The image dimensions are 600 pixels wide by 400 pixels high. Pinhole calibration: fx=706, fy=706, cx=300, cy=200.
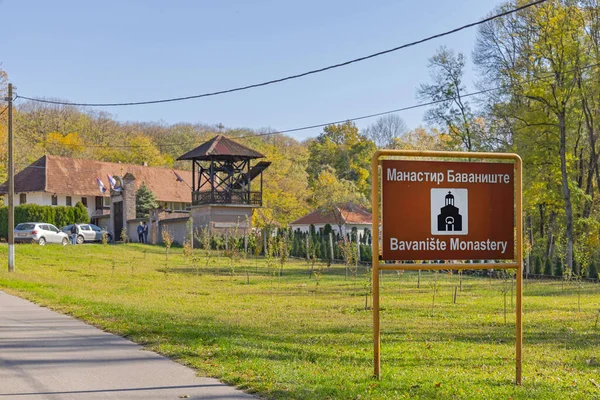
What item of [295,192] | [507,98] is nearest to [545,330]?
[507,98]

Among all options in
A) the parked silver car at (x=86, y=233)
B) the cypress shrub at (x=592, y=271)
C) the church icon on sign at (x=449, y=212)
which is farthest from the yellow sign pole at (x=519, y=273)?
the parked silver car at (x=86, y=233)

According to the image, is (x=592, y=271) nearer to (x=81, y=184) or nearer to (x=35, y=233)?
(x=35, y=233)

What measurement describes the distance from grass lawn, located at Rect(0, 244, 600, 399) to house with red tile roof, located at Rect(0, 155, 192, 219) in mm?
38877

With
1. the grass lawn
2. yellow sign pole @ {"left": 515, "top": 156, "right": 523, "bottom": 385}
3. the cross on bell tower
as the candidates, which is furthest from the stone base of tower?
yellow sign pole @ {"left": 515, "top": 156, "right": 523, "bottom": 385}

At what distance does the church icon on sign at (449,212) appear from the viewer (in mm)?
8328

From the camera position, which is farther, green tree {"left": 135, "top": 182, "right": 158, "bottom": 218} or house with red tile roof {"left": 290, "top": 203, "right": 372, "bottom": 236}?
green tree {"left": 135, "top": 182, "right": 158, "bottom": 218}

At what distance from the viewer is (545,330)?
47.2 feet

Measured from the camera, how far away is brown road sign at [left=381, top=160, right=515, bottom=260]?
8.23 m

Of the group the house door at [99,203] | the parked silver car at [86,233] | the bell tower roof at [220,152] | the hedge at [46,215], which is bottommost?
the parked silver car at [86,233]

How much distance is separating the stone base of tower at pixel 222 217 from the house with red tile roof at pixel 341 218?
33.4 ft

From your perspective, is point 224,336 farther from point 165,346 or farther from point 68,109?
point 68,109

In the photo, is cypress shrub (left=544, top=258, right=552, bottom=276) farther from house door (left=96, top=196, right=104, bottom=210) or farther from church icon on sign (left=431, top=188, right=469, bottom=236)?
house door (left=96, top=196, right=104, bottom=210)

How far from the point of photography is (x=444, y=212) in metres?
8.37

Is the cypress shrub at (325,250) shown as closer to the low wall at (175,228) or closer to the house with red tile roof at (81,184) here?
the low wall at (175,228)
